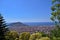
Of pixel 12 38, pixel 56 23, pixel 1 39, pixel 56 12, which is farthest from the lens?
pixel 12 38

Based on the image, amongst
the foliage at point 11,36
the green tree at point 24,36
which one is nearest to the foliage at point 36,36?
the green tree at point 24,36

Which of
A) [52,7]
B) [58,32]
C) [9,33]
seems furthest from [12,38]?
[52,7]

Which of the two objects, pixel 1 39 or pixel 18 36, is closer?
pixel 1 39

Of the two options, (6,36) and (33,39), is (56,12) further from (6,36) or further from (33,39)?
(6,36)

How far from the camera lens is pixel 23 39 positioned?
2597 cm

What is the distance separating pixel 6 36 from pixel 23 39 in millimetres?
2325

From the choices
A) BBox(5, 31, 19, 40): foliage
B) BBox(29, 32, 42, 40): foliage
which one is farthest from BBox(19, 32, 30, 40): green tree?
BBox(29, 32, 42, 40): foliage

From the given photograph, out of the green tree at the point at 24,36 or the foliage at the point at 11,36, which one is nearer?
the foliage at the point at 11,36

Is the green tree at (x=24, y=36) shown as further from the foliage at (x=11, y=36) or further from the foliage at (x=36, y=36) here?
the foliage at (x=36, y=36)

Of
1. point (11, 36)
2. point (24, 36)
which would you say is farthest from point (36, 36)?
point (11, 36)

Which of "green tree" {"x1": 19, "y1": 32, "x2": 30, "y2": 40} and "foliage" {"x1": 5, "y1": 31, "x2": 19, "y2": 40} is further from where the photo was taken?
"green tree" {"x1": 19, "y1": 32, "x2": 30, "y2": 40}

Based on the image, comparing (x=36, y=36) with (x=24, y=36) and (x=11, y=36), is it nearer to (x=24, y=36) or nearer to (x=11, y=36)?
(x=24, y=36)

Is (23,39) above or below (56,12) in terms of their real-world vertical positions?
below

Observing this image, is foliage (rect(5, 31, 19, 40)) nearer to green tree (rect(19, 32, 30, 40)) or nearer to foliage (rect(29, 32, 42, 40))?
green tree (rect(19, 32, 30, 40))
